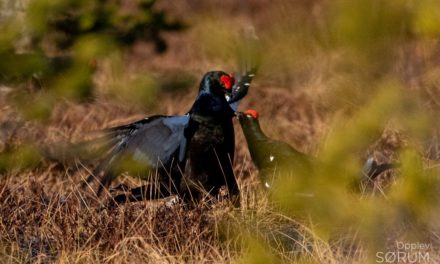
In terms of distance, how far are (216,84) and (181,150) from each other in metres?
0.43

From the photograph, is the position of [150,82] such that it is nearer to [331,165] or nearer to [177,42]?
[331,165]

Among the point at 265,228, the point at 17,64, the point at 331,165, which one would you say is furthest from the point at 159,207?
the point at 331,165

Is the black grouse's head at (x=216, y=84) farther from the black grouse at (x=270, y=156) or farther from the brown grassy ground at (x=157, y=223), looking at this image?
the brown grassy ground at (x=157, y=223)

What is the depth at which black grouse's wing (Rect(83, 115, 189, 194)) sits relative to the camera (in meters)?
5.77

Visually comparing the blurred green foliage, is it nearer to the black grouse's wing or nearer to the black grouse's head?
the black grouse's wing

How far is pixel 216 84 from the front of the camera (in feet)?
19.8

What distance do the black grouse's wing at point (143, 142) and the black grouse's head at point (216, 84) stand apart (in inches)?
10.6

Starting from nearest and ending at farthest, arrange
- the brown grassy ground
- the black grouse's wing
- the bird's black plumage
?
the brown grassy ground, the bird's black plumage, the black grouse's wing

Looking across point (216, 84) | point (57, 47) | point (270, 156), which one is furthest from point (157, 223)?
point (57, 47)

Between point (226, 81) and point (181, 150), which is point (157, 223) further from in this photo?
point (226, 81)

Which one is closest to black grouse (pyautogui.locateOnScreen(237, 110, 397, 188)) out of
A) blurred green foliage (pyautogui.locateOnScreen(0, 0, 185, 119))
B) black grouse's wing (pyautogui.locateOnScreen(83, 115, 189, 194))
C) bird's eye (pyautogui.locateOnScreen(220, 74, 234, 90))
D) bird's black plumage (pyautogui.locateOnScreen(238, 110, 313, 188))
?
bird's black plumage (pyautogui.locateOnScreen(238, 110, 313, 188))

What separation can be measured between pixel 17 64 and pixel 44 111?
402mm

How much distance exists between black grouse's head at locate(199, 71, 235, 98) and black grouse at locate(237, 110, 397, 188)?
38 cm

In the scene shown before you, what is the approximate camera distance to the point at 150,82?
6848 mm
